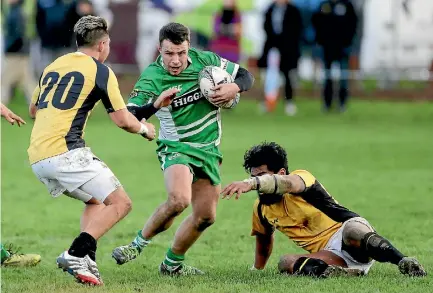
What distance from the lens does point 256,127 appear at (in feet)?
70.8

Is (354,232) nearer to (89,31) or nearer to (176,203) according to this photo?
(176,203)

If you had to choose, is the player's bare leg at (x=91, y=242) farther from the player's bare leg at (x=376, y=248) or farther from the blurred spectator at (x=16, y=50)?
the blurred spectator at (x=16, y=50)

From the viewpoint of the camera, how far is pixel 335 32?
2397cm

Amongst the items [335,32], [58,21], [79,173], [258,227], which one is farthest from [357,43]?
[79,173]

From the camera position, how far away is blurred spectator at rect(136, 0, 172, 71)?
27344 millimetres

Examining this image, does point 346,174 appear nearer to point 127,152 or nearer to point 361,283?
point 127,152

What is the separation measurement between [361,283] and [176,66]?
218 cm

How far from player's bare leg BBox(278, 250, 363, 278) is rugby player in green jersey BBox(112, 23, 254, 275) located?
2.33 ft

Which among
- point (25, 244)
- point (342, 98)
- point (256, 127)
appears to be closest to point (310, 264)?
point (25, 244)

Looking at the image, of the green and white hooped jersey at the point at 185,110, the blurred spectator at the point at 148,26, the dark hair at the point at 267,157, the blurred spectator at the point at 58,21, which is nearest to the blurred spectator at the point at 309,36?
the blurred spectator at the point at 148,26

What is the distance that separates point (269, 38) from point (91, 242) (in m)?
17.1

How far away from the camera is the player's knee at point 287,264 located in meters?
8.10

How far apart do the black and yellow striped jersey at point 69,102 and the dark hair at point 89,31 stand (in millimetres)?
150

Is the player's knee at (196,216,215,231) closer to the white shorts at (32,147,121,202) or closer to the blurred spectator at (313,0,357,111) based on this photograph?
the white shorts at (32,147,121,202)
